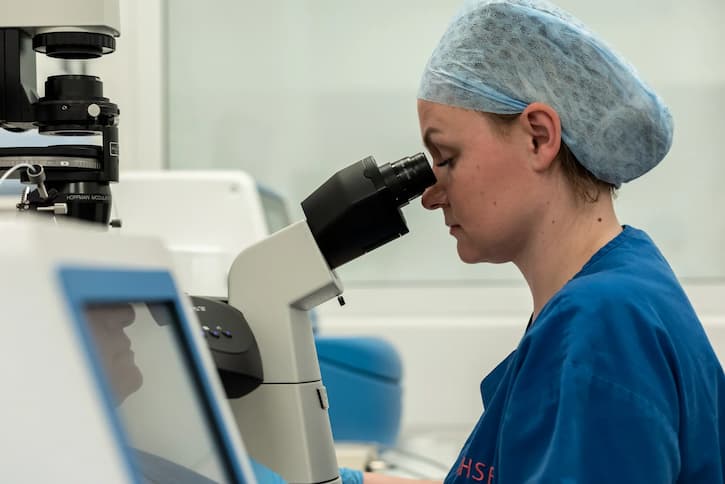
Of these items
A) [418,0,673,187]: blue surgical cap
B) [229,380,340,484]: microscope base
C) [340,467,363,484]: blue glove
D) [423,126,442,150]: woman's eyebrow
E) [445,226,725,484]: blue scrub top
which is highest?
[418,0,673,187]: blue surgical cap

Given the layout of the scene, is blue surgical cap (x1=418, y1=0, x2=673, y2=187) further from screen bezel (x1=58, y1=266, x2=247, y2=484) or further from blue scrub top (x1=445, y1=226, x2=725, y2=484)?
screen bezel (x1=58, y1=266, x2=247, y2=484)

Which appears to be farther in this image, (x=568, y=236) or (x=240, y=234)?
(x=240, y=234)

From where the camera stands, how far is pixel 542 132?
3.02 feet

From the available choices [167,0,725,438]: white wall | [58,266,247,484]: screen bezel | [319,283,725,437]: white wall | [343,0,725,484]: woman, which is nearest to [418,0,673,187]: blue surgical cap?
[343,0,725,484]: woman

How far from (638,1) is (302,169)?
1.24 m

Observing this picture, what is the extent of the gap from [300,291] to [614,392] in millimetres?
286

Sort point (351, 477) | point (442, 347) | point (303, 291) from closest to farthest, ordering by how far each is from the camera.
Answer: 1. point (303, 291)
2. point (351, 477)
3. point (442, 347)

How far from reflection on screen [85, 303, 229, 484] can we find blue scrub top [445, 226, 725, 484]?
410mm

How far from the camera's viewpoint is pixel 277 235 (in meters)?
0.87

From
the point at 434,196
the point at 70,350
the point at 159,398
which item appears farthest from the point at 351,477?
the point at 70,350

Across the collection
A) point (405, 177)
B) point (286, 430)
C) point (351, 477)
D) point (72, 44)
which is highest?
point (72, 44)

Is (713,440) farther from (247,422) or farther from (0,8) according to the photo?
(0,8)

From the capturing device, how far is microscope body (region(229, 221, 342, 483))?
0.86 m

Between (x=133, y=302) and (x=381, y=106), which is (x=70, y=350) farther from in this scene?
(x=381, y=106)
